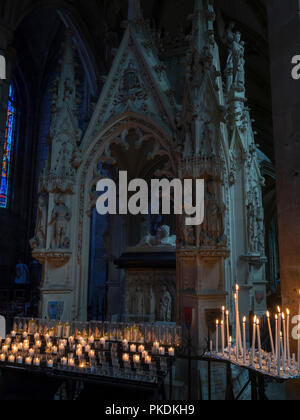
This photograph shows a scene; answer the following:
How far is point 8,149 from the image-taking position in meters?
19.2

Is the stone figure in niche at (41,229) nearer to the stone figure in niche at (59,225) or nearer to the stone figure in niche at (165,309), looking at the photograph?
the stone figure in niche at (59,225)

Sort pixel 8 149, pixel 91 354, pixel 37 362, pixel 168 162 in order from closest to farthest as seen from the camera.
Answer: pixel 37 362
pixel 91 354
pixel 168 162
pixel 8 149

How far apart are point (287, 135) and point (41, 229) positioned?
5.31m

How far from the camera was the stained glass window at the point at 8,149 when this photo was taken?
18.6 meters

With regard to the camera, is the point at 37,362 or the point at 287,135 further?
the point at 287,135

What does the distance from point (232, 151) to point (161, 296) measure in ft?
15.4

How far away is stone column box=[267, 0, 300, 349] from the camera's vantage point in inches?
195

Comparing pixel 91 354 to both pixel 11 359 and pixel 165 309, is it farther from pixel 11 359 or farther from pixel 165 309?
pixel 165 309

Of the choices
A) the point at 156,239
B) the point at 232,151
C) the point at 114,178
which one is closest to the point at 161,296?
the point at 156,239

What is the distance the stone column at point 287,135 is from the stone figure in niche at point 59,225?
4.50 m

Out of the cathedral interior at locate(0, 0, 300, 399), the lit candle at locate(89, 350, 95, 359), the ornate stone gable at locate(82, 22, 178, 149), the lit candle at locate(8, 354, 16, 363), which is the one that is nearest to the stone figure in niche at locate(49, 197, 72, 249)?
the cathedral interior at locate(0, 0, 300, 399)

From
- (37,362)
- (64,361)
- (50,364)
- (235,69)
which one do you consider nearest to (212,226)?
(64,361)

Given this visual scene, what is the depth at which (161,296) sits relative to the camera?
8930 millimetres

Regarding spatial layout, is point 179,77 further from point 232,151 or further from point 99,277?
point 99,277
